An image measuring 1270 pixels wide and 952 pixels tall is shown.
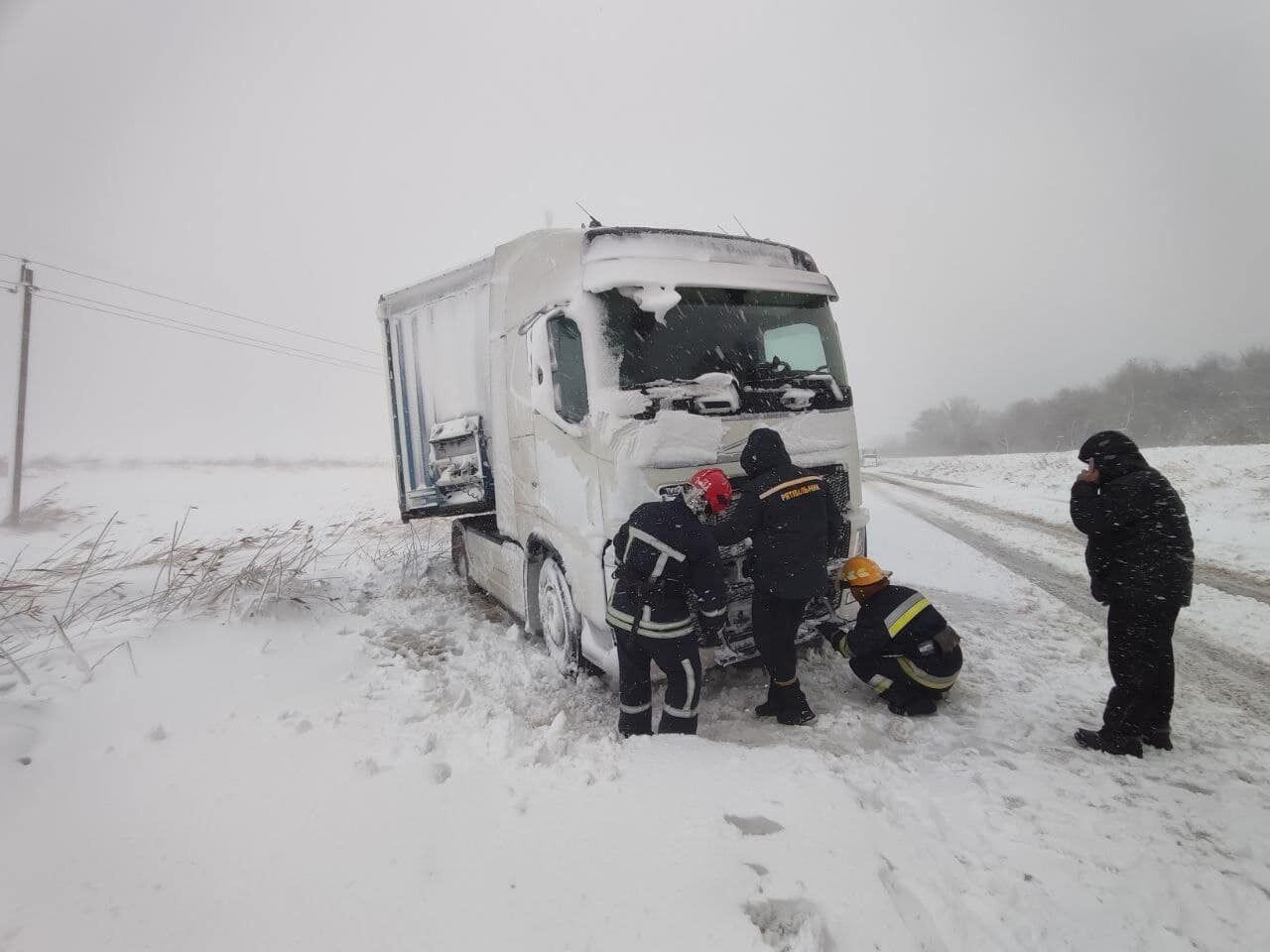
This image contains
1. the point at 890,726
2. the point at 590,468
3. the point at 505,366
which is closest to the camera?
the point at 890,726

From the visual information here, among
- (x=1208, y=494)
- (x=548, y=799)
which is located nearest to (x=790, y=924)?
(x=548, y=799)

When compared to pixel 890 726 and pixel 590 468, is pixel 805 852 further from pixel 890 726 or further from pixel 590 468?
pixel 590 468

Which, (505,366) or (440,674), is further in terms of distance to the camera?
(505,366)

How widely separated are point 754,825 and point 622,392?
93.0 inches

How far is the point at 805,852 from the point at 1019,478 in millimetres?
22736

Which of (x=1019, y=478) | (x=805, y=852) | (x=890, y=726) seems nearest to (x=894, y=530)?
(x=890, y=726)

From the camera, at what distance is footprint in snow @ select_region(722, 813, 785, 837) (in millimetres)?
2123

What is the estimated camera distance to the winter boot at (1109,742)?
2.84 metres

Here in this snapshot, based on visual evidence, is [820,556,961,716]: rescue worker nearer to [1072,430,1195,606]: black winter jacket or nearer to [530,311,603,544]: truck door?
[1072,430,1195,606]: black winter jacket

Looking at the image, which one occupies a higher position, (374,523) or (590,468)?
(590,468)

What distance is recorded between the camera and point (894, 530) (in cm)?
1012

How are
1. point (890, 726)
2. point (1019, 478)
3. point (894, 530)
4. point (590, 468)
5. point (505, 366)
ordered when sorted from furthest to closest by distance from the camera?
point (1019, 478) < point (894, 530) < point (505, 366) < point (590, 468) < point (890, 726)

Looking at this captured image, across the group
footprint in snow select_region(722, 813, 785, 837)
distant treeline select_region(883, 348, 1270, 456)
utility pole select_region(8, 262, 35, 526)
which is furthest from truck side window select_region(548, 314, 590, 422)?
distant treeline select_region(883, 348, 1270, 456)

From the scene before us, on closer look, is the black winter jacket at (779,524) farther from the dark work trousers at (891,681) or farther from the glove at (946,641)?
the glove at (946,641)
